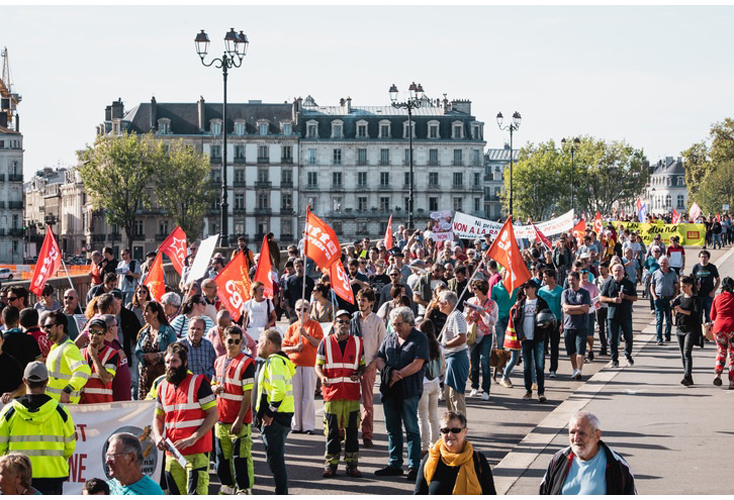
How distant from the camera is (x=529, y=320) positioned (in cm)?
1570

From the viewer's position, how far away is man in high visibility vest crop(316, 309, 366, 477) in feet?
36.8

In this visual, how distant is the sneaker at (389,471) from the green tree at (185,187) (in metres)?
93.3

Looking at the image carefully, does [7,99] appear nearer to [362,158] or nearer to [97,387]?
[362,158]

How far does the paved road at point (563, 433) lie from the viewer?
11.0m

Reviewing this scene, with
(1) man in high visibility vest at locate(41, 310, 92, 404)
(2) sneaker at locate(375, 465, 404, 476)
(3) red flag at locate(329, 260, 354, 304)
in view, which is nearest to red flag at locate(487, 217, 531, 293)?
(3) red flag at locate(329, 260, 354, 304)

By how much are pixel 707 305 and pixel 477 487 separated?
15.2 m

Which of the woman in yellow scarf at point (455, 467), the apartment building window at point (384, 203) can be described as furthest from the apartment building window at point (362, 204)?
the woman in yellow scarf at point (455, 467)

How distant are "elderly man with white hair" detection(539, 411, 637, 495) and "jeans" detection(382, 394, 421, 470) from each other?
3980 millimetres

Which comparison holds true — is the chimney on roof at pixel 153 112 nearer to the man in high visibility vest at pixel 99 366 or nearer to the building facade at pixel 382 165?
the building facade at pixel 382 165

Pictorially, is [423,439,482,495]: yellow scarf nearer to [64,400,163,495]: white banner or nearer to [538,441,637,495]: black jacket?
[538,441,637,495]: black jacket

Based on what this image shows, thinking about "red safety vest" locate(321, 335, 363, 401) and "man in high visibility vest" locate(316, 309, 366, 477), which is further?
"red safety vest" locate(321, 335, 363, 401)

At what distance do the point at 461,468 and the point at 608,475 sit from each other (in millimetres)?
882

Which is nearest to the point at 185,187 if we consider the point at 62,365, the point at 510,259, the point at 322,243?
the point at 510,259

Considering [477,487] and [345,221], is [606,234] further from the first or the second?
[345,221]
